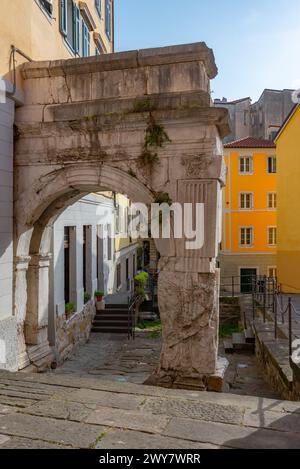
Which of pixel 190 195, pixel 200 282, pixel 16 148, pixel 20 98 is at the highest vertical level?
pixel 20 98

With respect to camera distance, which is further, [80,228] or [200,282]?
[80,228]

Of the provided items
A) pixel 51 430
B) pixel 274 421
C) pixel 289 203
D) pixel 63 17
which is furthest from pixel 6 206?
pixel 289 203

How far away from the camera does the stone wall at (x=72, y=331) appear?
363 inches

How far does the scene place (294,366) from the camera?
5.52 metres

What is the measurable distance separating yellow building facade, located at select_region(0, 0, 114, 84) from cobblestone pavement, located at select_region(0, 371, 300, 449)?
447 cm

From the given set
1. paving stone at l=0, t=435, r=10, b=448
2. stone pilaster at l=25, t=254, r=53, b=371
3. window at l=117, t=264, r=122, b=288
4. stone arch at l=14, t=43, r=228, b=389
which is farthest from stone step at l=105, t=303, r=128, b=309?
paving stone at l=0, t=435, r=10, b=448

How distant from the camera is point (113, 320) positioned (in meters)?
12.9

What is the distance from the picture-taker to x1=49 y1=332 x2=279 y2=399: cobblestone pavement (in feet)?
25.1

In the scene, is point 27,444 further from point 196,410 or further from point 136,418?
point 196,410

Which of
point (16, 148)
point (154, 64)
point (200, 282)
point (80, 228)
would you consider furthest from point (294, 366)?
point (80, 228)

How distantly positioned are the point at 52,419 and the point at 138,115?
4.00 m

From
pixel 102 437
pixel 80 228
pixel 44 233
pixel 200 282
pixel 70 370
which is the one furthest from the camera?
pixel 80 228

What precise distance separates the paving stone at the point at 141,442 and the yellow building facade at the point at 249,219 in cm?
2432
